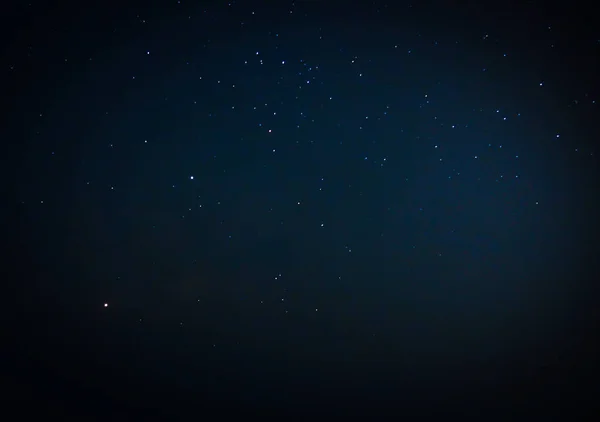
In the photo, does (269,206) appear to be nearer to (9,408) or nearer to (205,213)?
→ (205,213)

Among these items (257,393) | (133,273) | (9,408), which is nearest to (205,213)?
(133,273)

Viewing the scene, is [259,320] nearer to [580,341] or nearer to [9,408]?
[9,408]

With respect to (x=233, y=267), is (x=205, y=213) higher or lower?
higher

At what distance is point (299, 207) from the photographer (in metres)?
1.35

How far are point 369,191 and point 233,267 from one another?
1.73 ft

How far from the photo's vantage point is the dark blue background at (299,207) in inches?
50.7

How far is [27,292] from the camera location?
1.40 metres

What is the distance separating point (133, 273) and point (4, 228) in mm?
470

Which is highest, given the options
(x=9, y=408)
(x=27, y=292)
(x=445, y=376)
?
(x=27, y=292)

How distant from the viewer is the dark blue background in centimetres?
129

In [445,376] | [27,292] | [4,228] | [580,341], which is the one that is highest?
[4,228]

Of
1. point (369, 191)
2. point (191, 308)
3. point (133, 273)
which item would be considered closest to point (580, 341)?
point (369, 191)

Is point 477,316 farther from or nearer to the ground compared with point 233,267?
nearer to the ground

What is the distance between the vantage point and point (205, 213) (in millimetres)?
1344
